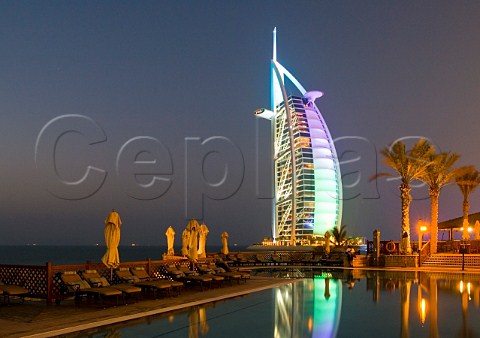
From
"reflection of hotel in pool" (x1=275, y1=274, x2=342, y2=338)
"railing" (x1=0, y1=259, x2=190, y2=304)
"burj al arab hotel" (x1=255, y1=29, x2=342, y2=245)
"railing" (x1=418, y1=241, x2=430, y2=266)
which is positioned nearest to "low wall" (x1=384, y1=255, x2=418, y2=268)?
"railing" (x1=418, y1=241, x2=430, y2=266)

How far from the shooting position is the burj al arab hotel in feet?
314

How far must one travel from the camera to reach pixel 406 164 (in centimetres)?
3250

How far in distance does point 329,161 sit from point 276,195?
40.2 feet

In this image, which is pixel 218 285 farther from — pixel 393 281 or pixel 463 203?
pixel 463 203

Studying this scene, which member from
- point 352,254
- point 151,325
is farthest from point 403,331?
point 352,254

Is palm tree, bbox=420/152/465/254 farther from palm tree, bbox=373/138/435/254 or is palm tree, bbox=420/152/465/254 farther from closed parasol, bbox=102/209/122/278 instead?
closed parasol, bbox=102/209/122/278

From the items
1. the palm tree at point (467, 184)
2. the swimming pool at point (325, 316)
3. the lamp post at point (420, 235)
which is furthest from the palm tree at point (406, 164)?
the swimming pool at point (325, 316)

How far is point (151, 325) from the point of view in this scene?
987 centimetres

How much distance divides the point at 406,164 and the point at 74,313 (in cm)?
2534

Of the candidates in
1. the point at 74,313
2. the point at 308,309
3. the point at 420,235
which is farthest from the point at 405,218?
the point at 74,313

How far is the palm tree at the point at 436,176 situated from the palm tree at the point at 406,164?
4.28ft

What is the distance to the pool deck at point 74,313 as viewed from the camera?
9.39m

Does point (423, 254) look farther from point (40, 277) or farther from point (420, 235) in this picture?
point (40, 277)

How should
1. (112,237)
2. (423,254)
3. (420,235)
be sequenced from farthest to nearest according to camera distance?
1. (420,235)
2. (423,254)
3. (112,237)
